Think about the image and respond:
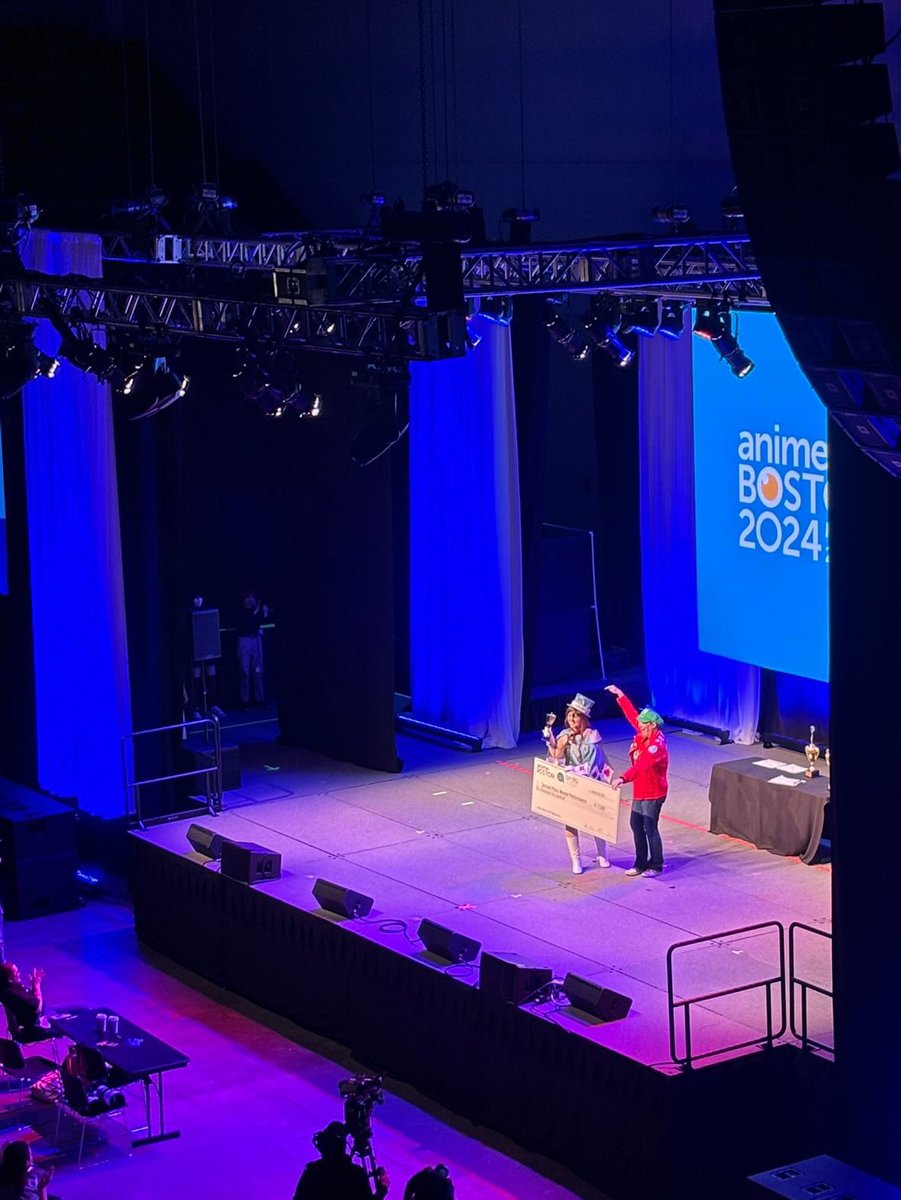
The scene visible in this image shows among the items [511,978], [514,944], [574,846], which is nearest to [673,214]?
[574,846]

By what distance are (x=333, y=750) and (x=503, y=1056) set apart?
249 inches

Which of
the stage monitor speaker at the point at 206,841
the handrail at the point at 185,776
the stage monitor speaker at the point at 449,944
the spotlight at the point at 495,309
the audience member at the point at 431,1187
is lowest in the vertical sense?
the stage monitor speaker at the point at 449,944

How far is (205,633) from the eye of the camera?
58.6 ft

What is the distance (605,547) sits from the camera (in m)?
21.3

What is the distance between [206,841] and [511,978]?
12.3 ft

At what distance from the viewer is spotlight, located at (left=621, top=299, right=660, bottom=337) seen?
1553 centimetres

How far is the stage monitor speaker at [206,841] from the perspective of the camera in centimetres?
1445

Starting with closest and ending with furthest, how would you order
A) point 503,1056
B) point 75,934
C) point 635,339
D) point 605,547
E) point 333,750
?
point 503,1056
point 75,934
point 333,750
point 635,339
point 605,547

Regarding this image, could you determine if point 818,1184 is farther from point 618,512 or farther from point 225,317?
point 618,512

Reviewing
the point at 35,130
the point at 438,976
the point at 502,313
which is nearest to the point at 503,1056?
the point at 438,976

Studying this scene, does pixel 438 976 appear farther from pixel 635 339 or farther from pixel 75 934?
pixel 635 339

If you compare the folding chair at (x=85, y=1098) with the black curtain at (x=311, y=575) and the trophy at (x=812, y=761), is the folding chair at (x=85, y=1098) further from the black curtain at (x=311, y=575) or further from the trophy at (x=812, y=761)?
the trophy at (x=812, y=761)

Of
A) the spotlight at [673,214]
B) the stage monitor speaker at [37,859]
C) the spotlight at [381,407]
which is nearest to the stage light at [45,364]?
the spotlight at [381,407]

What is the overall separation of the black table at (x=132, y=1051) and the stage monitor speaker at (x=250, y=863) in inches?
75.0
